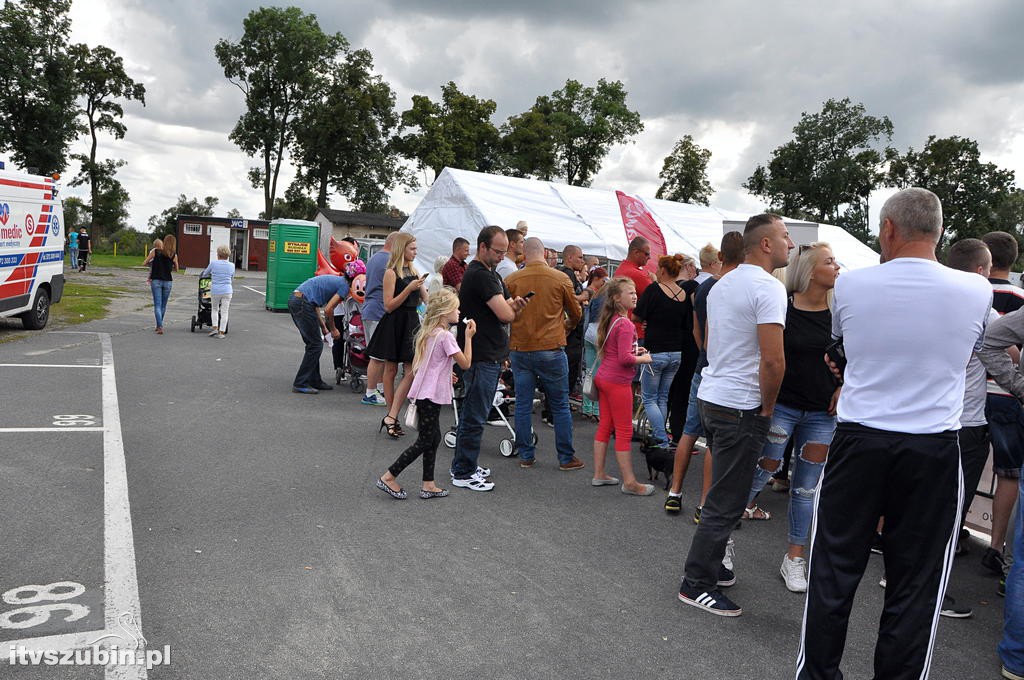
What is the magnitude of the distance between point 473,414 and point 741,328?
261 cm

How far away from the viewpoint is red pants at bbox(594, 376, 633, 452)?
6.14 metres

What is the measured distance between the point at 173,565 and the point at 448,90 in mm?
52169

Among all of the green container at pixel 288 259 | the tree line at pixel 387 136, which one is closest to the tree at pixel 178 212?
the tree line at pixel 387 136

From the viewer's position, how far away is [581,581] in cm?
439

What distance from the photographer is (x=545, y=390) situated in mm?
6844

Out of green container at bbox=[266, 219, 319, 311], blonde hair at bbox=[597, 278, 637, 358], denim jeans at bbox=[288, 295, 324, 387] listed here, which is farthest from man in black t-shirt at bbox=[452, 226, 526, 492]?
green container at bbox=[266, 219, 319, 311]

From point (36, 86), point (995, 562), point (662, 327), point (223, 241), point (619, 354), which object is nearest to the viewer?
point (995, 562)

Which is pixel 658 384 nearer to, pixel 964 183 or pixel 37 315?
pixel 37 315

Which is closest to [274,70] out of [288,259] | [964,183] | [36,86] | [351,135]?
[351,135]

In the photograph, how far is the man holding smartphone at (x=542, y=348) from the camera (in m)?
6.62

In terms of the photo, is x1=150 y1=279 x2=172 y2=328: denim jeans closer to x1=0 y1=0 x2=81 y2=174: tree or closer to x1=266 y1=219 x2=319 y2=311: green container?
x1=266 y1=219 x2=319 y2=311: green container

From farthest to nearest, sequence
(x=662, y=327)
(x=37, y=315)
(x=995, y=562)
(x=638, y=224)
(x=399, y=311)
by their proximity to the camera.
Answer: (x=638, y=224), (x=37, y=315), (x=399, y=311), (x=662, y=327), (x=995, y=562)

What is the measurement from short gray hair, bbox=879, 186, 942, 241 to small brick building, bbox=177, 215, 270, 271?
50345 millimetres

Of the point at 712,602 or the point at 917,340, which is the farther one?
the point at 712,602
